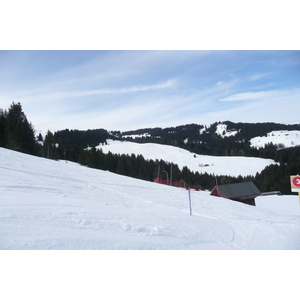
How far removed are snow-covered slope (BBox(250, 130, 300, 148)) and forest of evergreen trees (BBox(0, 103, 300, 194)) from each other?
6.00 ft

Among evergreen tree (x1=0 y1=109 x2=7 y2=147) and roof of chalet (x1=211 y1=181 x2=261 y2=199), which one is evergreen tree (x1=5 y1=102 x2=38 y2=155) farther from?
roof of chalet (x1=211 y1=181 x2=261 y2=199)

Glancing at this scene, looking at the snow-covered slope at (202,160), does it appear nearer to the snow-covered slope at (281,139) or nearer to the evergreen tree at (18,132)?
the snow-covered slope at (281,139)

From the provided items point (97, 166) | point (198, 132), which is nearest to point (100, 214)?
point (97, 166)

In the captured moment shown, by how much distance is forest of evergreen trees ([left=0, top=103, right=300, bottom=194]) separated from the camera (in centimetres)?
3152

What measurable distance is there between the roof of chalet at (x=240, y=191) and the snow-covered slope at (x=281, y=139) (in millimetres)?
18166

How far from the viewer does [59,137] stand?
8944 centimetres

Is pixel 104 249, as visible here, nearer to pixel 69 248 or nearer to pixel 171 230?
pixel 69 248

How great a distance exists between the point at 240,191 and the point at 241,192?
0.21 metres

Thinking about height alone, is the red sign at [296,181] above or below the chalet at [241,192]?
above

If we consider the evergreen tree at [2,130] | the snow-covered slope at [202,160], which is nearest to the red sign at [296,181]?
the evergreen tree at [2,130]

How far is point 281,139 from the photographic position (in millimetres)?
65625

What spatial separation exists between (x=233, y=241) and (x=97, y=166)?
1894 inches

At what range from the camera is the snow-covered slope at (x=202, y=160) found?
77669mm

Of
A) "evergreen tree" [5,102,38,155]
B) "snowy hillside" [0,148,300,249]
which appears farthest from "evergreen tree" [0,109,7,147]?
"snowy hillside" [0,148,300,249]
